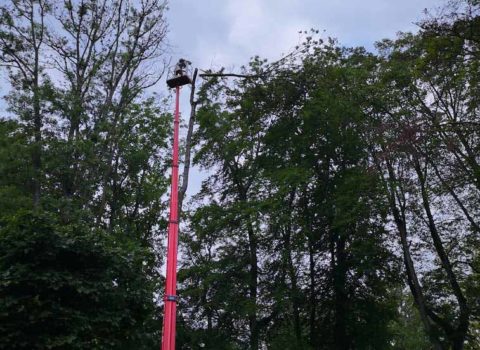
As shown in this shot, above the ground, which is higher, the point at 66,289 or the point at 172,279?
the point at 66,289

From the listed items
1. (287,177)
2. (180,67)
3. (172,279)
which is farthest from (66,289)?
(287,177)

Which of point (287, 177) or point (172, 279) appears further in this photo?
point (287, 177)

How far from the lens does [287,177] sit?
17656mm

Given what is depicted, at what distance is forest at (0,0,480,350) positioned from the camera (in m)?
14.4

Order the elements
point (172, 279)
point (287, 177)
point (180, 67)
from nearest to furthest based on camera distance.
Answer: point (172, 279) < point (180, 67) < point (287, 177)

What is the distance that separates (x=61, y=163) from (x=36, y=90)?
2.33 metres

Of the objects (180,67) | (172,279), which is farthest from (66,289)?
(180,67)

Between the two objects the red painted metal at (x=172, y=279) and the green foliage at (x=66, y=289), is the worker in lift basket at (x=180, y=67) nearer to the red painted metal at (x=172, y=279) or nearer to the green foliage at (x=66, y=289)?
the red painted metal at (x=172, y=279)

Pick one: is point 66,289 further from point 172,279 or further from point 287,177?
point 287,177

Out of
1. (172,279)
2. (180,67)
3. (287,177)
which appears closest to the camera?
(172,279)

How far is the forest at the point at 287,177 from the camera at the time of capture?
14383mm

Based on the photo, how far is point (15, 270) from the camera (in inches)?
280

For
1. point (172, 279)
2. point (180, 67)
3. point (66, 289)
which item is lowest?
point (172, 279)

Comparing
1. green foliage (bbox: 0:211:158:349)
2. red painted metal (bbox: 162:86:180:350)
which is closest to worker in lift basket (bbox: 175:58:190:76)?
red painted metal (bbox: 162:86:180:350)
